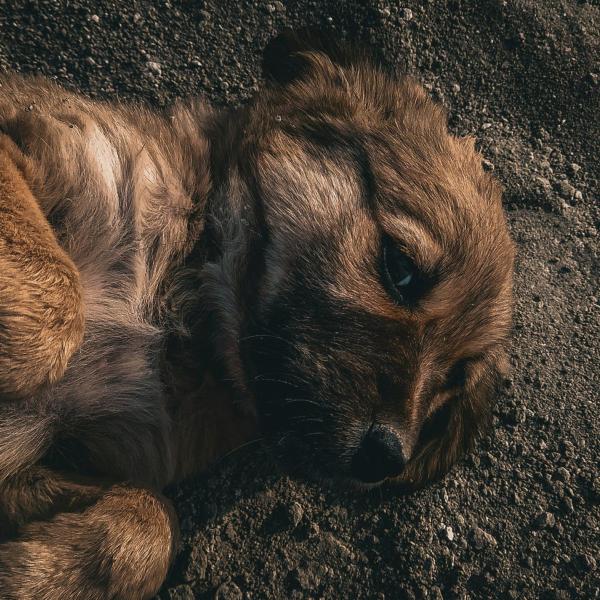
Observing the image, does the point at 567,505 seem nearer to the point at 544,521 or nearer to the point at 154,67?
the point at 544,521

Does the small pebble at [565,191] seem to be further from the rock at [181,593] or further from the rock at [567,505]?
the rock at [181,593]

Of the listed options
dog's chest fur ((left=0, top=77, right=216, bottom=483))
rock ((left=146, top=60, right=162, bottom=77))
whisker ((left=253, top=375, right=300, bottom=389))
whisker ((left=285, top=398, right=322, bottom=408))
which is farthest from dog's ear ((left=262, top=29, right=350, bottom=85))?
whisker ((left=285, top=398, right=322, bottom=408))

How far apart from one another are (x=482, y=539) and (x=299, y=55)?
115 inches

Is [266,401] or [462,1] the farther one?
[462,1]

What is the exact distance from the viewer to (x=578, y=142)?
4340mm

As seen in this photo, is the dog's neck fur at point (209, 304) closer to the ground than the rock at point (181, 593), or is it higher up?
higher up

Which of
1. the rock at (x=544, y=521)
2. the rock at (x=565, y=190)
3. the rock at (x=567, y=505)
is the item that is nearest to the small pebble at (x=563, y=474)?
the rock at (x=567, y=505)

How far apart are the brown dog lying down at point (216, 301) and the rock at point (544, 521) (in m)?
1.03

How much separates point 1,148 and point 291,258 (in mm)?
1274

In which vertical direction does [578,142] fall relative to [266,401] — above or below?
above

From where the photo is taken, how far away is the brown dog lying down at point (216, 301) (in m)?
2.53

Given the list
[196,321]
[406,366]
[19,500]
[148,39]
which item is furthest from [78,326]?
[148,39]

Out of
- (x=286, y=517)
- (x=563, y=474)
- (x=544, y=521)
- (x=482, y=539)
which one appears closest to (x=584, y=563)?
(x=544, y=521)

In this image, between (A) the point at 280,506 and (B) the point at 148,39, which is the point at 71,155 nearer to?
(B) the point at 148,39
